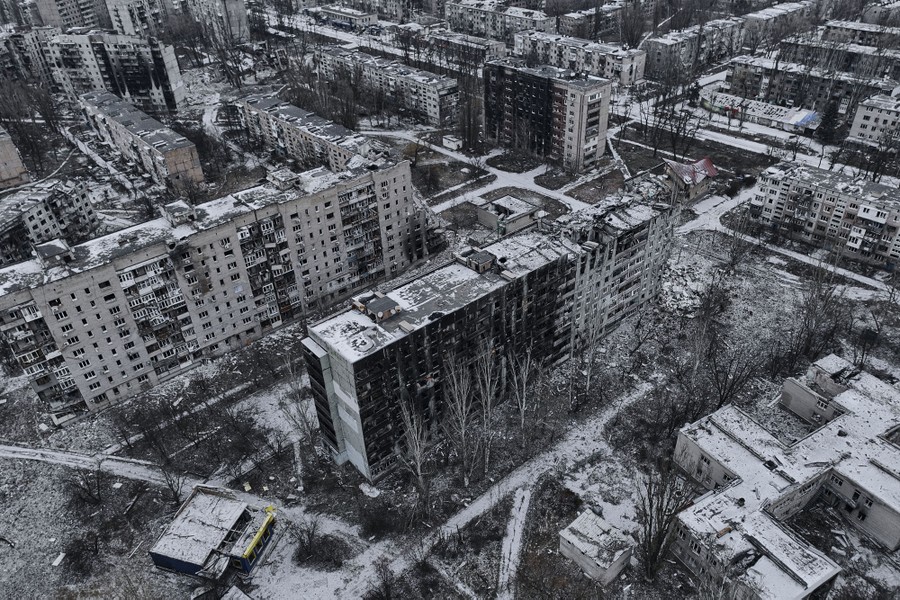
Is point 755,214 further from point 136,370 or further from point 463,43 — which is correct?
point 463,43

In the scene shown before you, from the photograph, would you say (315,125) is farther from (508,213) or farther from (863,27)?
(863,27)

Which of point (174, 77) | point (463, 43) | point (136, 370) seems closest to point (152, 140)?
point (174, 77)

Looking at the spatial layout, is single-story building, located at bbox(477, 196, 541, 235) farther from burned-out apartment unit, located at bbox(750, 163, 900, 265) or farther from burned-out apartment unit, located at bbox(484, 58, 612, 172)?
burned-out apartment unit, located at bbox(750, 163, 900, 265)

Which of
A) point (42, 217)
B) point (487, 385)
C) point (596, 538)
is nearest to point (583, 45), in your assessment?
point (42, 217)

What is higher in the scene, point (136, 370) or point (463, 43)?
point (463, 43)

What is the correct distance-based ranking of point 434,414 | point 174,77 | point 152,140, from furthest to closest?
point 174,77 < point 152,140 < point 434,414

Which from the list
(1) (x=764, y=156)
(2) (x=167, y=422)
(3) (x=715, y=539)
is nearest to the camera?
(3) (x=715, y=539)

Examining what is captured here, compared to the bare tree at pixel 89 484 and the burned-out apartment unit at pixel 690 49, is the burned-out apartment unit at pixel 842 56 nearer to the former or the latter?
the burned-out apartment unit at pixel 690 49
